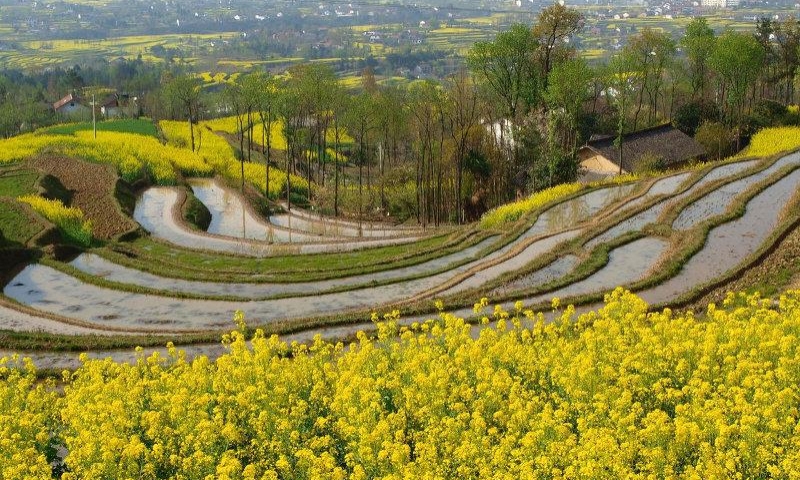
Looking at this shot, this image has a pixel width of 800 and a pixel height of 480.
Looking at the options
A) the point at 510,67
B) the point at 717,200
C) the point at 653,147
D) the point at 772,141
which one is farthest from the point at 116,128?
the point at 717,200

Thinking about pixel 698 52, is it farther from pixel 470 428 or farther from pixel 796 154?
pixel 470 428

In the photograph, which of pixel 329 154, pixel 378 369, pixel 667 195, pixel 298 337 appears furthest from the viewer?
pixel 329 154

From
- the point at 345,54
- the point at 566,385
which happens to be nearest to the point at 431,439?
the point at 566,385

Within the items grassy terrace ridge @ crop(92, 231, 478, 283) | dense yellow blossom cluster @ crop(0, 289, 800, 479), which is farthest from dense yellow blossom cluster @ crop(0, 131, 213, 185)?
→ dense yellow blossom cluster @ crop(0, 289, 800, 479)

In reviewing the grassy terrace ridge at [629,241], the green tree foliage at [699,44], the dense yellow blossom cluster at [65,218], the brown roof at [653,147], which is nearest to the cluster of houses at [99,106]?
the dense yellow blossom cluster at [65,218]

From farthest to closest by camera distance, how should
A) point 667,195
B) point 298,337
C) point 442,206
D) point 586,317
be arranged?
point 442,206 < point 667,195 < point 298,337 < point 586,317
